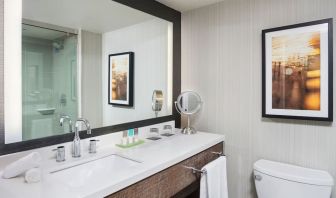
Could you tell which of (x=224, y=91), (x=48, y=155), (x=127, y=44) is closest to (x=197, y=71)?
(x=224, y=91)

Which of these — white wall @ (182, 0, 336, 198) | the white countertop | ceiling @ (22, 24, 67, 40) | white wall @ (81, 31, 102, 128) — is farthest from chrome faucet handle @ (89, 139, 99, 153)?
white wall @ (182, 0, 336, 198)

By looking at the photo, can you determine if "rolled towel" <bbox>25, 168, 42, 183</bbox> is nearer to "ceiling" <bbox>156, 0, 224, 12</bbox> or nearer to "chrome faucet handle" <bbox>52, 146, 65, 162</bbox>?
"chrome faucet handle" <bbox>52, 146, 65, 162</bbox>

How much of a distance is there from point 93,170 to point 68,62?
0.71 m

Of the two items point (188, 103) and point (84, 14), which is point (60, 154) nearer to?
point (84, 14)

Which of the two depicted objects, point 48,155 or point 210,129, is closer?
point 48,155

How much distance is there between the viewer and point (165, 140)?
1.81 m

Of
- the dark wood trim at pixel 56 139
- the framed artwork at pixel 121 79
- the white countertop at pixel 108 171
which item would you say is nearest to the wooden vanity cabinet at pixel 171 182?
the white countertop at pixel 108 171

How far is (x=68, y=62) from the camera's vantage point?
4.73 feet

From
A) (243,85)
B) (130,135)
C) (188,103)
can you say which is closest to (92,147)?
(130,135)

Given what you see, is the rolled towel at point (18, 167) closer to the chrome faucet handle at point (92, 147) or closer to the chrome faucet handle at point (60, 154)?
the chrome faucet handle at point (60, 154)

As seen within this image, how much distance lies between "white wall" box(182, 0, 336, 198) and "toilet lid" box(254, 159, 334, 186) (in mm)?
73

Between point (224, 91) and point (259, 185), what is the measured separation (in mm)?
811

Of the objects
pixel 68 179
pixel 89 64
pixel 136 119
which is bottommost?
pixel 68 179

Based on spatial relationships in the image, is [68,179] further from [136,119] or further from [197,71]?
[197,71]
